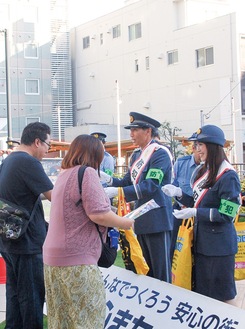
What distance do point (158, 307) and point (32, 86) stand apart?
35.3 m

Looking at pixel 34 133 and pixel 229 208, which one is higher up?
pixel 34 133

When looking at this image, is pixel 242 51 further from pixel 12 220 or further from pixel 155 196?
pixel 12 220

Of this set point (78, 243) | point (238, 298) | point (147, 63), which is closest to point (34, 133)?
point (78, 243)

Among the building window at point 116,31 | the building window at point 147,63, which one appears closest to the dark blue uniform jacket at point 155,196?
the building window at point 147,63

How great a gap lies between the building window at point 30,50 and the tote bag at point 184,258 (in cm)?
3488

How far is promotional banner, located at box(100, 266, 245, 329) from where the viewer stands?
345 centimetres

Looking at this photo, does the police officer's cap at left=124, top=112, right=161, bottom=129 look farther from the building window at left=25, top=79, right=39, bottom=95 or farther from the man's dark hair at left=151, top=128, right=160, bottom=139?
the building window at left=25, top=79, right=39, bottom=95

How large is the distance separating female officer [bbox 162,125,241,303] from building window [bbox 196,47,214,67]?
88.3 feet

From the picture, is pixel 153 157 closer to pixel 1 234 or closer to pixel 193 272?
pixel 193 272

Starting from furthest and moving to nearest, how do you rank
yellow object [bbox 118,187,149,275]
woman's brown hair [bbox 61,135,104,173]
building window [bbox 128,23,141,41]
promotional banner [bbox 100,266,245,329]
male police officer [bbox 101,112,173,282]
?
building window [bbox 128,23,141,41] → male police officer [bbox 101,112,173,282] → yellow object [bbox 118,187,149,275] → promotional banner [bbox 100,266,245,329] → woman's brown hair [bbox 61,135,104,173]

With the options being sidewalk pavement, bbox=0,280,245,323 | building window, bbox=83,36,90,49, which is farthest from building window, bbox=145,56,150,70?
sidewalk pavement, bbox=0,280,245,323

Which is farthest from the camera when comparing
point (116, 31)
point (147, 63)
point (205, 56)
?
point (116, 31)

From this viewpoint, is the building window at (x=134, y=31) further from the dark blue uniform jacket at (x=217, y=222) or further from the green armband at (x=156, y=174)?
the dark blue uniform jacket at (x=217, y=222)

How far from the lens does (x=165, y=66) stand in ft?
107
